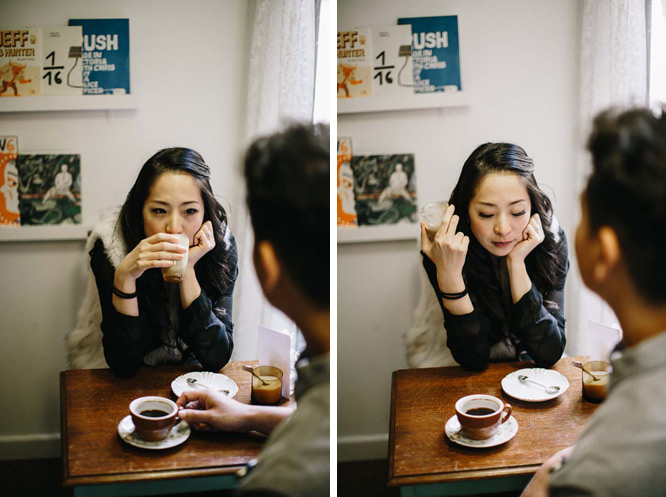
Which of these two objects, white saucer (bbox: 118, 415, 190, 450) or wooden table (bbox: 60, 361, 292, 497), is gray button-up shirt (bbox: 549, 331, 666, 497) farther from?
white saucer (bbox: 118, 415, 190, 450)

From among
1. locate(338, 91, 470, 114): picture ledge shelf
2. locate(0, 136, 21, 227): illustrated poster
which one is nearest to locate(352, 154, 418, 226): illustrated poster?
locate(338, 91, 470, 114): picture ledge shelf

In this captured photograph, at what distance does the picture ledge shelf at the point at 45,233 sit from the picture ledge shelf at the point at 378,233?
616 millimetres

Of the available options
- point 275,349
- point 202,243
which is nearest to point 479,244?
point 275,349

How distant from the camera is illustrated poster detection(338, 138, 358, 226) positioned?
140 centimetres

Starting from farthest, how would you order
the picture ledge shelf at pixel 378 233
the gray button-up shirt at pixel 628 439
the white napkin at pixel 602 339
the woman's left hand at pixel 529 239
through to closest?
the picture ledge shelf at pixel 378 233
the woman's left hand at pixel 529 239
the white napkin at pixel 602 339
the gray button-up shirt at pixel 628 439

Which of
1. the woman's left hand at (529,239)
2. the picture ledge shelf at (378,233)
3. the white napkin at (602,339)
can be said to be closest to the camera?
the white napkin at (602,339)

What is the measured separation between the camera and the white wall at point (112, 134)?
4.12ft

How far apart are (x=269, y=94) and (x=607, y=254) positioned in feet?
2.74

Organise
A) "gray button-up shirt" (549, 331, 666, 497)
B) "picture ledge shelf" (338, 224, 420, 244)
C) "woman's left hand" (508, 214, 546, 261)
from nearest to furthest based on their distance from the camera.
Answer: "gray button-up shirt" (549, 331, 666, 497)
"woman's left hand" (508, 214, 546, 261)
"picture ledge shelf" (338, 224, 420, 244)

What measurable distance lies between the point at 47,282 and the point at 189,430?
1.56 feet

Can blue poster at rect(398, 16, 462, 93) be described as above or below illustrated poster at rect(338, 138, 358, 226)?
above

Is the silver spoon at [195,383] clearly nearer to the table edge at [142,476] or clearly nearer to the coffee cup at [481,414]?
the table edge at [142,476]

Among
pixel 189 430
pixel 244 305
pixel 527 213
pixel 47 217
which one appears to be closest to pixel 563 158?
pixel 527 213

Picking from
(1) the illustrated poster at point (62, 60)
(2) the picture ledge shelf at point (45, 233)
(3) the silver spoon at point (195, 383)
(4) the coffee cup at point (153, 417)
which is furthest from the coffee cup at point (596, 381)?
(1) the illustrated poster at point (62, 60)
